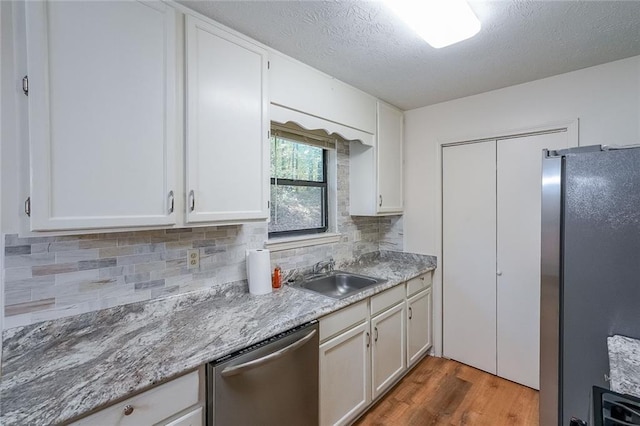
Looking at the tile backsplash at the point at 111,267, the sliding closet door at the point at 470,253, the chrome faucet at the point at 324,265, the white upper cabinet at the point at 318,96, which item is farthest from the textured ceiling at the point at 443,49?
the chrome faucet at the point at 324,265

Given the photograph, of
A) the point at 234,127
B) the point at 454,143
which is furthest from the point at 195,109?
the point at 454,143

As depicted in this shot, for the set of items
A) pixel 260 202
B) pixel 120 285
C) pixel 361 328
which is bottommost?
pixel 361 328

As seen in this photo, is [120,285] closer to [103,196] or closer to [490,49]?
[103,196]

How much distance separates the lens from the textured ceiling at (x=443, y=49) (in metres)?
1.45

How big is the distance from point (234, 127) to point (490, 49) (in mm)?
1612

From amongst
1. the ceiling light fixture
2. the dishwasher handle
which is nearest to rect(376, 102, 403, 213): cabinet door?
the ceiling light fixture

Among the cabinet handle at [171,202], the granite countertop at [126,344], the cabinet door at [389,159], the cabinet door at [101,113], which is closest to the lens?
the granite countertop at [126,344]

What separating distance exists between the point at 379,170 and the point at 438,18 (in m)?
1.33

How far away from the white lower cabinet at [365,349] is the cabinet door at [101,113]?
115cm

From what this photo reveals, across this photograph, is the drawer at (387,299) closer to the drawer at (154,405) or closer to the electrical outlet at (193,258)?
the electrical outlet at (193,258)

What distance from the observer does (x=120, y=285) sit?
1425 millimetres

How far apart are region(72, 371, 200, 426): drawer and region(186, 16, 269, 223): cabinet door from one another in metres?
0.68

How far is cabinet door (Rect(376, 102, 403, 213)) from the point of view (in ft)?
8.75

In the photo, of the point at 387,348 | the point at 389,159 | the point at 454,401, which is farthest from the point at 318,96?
the point at 454,401
